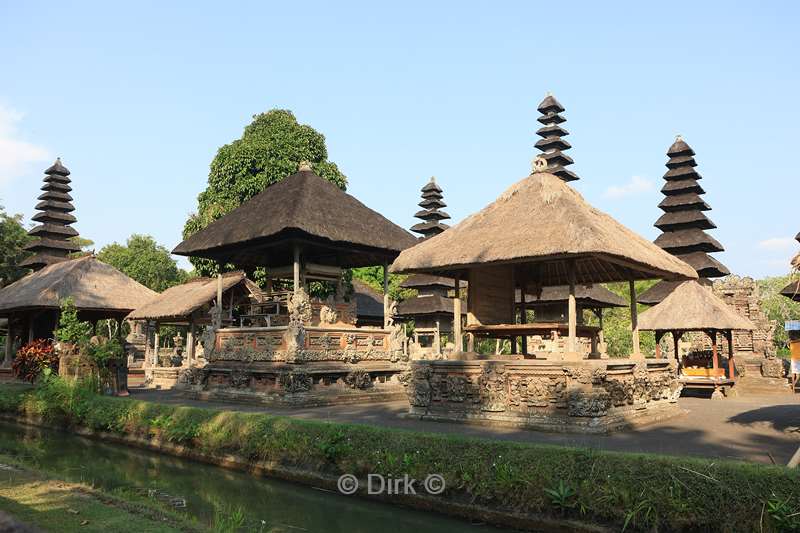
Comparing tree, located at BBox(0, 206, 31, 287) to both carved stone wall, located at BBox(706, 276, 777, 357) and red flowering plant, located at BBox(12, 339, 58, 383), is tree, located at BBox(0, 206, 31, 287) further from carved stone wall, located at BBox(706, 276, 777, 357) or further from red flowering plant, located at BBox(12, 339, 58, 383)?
carved stone wall, located at BBox(706, 276, 777, 357)

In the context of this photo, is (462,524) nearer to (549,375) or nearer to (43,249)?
(549,375)

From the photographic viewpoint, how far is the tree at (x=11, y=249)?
4206cm

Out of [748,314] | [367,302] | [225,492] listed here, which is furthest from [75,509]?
[367,302]

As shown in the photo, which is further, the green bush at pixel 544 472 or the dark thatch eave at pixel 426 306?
the dark thatch eave at pixel 426 306

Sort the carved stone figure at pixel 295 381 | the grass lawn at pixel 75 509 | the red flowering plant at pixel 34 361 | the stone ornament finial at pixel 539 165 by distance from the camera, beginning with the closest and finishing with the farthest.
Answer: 1. the grass lawn at pixel 75 509
2. the stone ornament finial at pixel 539 165
3. the carved stone figure at pixel 295 381
4. the red flowering plant at pixel 34 361

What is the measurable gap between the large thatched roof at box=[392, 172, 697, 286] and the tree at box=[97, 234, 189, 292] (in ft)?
140

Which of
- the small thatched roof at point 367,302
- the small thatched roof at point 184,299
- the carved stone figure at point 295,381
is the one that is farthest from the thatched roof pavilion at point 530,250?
the small thatched roof at point 367,302

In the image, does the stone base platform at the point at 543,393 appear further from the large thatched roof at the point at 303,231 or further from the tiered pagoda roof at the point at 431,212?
the tiered pagoda roof at the point at 431,212

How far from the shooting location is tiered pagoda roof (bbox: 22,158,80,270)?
41.2 meters

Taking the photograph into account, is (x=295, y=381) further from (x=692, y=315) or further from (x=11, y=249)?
(x=11, y=249)

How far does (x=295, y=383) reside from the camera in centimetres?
1625

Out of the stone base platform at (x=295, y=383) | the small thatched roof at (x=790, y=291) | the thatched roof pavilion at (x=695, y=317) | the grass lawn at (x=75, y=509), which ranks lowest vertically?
the grass lawn at (x=75, y=509)

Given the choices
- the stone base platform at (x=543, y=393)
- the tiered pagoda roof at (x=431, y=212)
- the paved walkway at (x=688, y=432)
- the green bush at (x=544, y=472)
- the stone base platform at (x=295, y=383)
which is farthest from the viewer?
the tiered pagoda roof at (x=431, y=212)

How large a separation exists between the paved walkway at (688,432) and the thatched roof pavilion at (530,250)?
6.55ft
